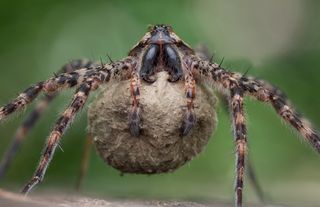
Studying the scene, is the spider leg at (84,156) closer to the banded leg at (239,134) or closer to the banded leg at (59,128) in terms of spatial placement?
the banded leg at (59,128)

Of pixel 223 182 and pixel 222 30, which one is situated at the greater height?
pixel 222 30

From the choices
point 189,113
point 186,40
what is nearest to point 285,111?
point 189,113

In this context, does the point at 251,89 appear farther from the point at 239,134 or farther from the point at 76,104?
the point at 76,104

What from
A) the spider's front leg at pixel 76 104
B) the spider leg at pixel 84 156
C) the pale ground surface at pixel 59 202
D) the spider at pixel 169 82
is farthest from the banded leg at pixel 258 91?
the spider leg at pixel 84 156

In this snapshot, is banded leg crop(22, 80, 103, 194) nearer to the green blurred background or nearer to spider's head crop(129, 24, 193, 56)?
spider's head crop(129, 24, 193, 56)

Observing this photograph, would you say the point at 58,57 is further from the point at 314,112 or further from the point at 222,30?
the point at 314,112

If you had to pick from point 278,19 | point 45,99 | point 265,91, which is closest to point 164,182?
point 278,19

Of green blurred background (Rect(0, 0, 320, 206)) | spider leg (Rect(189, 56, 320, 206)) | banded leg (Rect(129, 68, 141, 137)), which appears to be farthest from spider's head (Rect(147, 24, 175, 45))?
green blurred background (Rect(0, 0, 320, 206))

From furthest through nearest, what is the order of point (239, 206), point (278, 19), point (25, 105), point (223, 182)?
1. point (278, 19)
2. point (223, 182)
3. point (25, 105)
4. point (239, 206)
